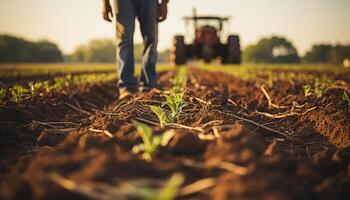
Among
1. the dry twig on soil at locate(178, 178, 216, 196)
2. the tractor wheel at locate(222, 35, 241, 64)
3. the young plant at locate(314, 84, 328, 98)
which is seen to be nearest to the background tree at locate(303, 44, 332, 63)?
the tractor wheel at locate(222, 35, 241, 64)

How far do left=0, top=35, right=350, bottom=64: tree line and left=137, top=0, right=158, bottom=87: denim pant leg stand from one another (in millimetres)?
44979

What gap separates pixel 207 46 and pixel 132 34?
8.72m

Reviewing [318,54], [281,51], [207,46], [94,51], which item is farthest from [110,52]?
[207,46]

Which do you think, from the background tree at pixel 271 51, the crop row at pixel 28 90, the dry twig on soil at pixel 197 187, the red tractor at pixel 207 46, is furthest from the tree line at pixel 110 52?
the dry twig on soil at pixel 197 187

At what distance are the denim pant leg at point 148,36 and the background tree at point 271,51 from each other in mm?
71959

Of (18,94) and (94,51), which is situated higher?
(94,51)

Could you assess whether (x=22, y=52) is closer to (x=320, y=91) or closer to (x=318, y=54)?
(x=318, y=54)

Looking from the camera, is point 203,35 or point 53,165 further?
point 203,35

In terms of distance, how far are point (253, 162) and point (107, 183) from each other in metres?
0.53

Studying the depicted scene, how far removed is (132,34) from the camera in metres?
4.08

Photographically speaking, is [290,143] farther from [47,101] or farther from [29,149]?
[47,101]

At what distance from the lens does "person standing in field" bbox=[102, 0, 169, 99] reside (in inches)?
158

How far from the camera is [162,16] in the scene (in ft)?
14.6

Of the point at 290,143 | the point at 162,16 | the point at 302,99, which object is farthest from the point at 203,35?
the point at 290,143
